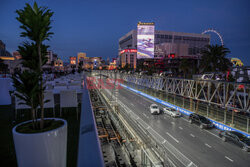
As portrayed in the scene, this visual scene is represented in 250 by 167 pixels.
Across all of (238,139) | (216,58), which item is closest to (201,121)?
(238,139)

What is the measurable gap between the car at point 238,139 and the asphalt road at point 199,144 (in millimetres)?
359

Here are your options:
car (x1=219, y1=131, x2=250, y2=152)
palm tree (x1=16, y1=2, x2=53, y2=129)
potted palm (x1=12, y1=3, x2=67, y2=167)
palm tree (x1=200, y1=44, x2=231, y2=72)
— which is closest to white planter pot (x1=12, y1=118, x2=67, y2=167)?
potted palm (x1=12, y1=3, x2=67, y2=167)

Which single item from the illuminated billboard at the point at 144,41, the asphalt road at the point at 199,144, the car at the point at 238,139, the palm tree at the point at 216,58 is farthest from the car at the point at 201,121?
the illuminated billboard at the point at 144,41

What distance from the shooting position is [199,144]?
13.2m

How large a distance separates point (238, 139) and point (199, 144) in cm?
321

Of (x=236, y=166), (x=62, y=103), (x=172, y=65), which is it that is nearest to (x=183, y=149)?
(x=236, y=166)

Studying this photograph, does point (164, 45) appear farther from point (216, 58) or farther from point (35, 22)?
point (35, 22)

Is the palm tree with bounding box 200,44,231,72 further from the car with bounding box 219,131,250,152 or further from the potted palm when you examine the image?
the potted palm

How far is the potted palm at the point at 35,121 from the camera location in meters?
2.13

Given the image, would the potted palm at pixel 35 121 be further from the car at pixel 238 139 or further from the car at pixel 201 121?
the car at pixel 201 121

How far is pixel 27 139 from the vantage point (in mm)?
2121

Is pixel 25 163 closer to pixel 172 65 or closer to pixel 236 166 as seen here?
pixel 236 166

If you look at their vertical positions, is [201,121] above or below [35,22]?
below

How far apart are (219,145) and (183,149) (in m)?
3.58
